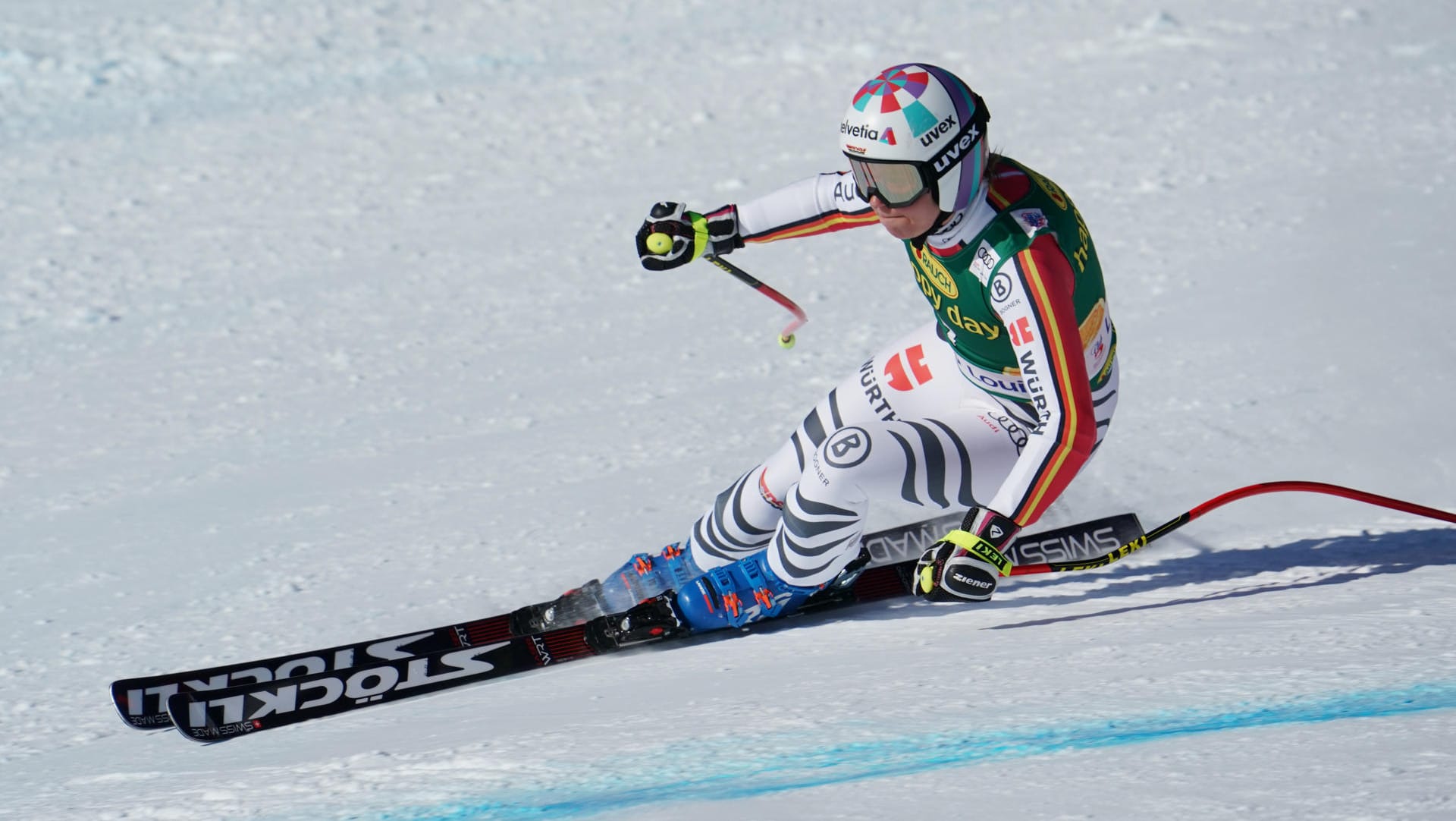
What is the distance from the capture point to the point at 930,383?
383cm

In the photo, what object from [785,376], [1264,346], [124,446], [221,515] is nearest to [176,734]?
[221,515]

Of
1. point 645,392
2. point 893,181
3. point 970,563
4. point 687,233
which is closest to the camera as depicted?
point 970,563

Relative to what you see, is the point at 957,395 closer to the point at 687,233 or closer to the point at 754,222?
the point at 754,222

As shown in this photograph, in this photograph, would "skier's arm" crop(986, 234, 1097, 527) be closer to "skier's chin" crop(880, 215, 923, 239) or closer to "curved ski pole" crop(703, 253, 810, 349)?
"skier's chin" crop(880, 215, 923, 239)

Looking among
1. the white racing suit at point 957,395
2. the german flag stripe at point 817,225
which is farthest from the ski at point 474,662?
the german flag stripe at point 817,225

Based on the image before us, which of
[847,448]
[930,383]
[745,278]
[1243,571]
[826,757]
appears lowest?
[826,757]

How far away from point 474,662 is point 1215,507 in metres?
2.00

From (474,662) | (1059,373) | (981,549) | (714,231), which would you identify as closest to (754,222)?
(714,231)

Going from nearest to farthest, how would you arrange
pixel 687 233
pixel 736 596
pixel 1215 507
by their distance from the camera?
pixel 736 596 → pixel 1215 507 → pixel 687 233

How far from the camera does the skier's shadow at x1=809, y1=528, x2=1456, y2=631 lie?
3.89m

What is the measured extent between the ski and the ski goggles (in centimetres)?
112

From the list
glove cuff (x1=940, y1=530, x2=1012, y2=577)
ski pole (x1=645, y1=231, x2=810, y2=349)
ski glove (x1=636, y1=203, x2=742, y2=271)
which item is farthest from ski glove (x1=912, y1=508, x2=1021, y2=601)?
ski glove (x1=636, y1=203, x2=742, y2=271)

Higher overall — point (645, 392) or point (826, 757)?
point (645, 392)

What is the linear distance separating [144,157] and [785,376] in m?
4.05
